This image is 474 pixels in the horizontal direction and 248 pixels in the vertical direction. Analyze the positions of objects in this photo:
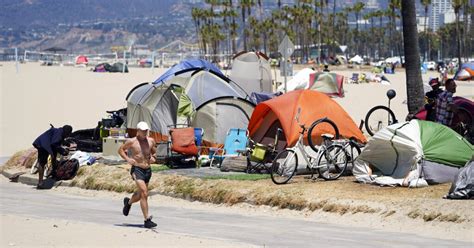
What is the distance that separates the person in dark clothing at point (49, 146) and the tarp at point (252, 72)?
19.7m

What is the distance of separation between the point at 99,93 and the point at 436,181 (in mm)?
34511

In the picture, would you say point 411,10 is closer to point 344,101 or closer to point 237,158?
point 237,158

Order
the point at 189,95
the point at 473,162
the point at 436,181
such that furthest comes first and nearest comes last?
1. the point at 189,95
2. the point at 436,181
3. the point at 473,162

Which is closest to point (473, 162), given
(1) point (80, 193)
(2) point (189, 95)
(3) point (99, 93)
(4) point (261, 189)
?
(4) point (261, 189)

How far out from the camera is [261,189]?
18953mm

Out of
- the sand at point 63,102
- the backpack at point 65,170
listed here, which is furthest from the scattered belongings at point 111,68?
the backpack at point 65,170

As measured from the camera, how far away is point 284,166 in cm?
1969

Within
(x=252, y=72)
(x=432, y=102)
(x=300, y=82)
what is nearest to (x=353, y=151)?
(x=432, y=102)

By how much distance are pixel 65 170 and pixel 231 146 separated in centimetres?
378

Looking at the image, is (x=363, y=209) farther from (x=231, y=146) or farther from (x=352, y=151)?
(x=231, y=146)

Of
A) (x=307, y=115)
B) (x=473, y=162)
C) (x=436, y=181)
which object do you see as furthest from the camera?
(x=307, y=115)

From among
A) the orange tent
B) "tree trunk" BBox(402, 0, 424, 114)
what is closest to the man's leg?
the orange tent

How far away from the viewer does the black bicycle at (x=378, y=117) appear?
24.0 metres

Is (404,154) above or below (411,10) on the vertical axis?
below
